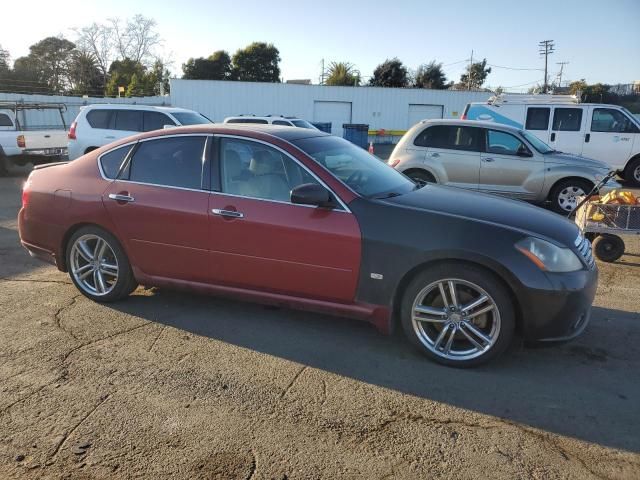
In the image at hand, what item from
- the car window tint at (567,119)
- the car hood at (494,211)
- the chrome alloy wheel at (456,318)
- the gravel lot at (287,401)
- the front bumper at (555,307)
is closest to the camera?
the gravel lot at (287,401)

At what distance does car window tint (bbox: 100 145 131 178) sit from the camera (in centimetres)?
481

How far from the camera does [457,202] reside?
4.15 m

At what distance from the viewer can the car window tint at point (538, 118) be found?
44.3 ft

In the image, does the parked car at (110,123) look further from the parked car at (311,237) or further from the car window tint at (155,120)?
the parked car at (311,237)

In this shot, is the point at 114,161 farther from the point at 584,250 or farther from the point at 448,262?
the point at 584,250

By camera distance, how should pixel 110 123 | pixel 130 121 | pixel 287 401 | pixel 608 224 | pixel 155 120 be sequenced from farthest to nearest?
pixel 110 123, pixel 130 121, pixel 155 120, pixel 608 224, pixel 287 401

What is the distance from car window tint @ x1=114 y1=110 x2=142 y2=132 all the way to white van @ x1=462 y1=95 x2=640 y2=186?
8058 mm

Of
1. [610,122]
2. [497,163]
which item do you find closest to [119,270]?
[497,163]

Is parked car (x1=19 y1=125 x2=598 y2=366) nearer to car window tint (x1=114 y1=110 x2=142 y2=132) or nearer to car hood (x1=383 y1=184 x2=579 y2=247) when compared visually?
car hood (x1=383 y1=184 x2=579 y2=247)

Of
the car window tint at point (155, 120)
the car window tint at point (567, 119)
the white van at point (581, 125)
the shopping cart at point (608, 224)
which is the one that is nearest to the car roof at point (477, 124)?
the shopping cart at point (608, 224)

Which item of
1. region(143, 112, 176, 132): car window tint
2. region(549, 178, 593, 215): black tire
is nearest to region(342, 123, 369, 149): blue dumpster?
region(143, 112, 176, 132): car window tint

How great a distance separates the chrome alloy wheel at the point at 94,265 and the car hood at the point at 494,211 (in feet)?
8.67

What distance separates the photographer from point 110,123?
1289cm

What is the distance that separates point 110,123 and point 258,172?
32.9 feet
